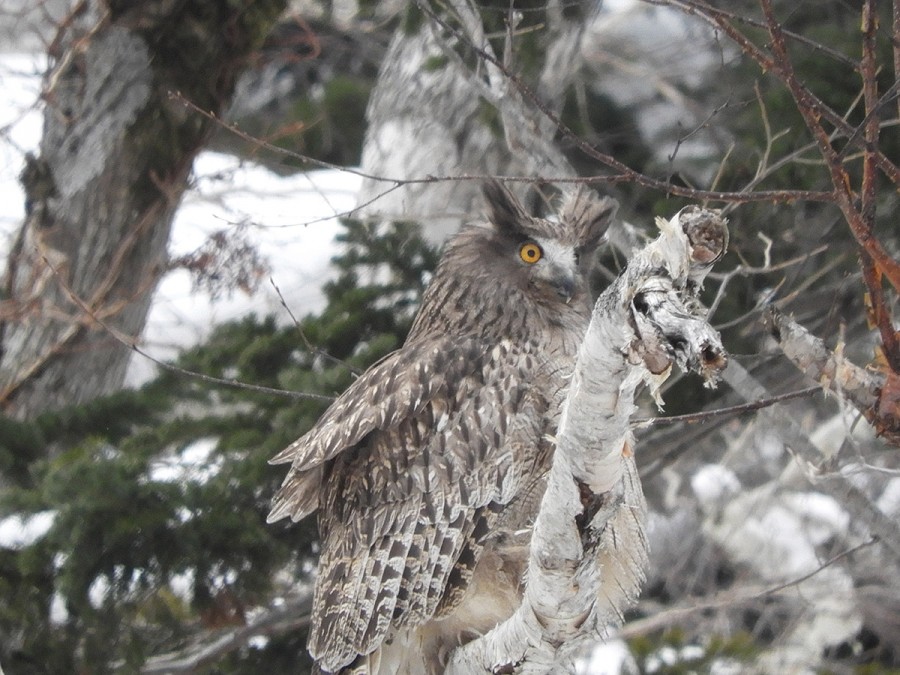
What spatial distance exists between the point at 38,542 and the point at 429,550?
58.3 inches

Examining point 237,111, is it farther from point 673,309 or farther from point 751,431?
point 673,309

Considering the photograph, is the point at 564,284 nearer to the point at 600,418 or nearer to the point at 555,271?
the point at 555,271

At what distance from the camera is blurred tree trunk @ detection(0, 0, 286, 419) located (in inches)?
221

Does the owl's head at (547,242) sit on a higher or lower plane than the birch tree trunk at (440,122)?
lower

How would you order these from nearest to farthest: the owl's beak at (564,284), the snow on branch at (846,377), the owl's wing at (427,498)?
the snow on branch at (846,377) → the owl's wing at (427,498) → the owl's beak at (564,284)

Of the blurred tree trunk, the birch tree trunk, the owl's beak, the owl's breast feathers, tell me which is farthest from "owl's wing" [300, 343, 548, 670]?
the blurred tree trunk

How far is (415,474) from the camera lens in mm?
3801

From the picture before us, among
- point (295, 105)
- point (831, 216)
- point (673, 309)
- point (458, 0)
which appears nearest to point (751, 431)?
point (831, 216)

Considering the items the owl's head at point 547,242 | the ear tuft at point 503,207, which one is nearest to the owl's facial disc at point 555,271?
the owl's head at point 547,242

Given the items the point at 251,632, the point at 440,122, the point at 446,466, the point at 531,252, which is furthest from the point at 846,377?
the point at 440,122

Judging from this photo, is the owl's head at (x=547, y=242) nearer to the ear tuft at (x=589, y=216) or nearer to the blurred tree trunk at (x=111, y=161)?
the ear tuft at (x=589, y=216)

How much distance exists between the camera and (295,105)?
9711 mm

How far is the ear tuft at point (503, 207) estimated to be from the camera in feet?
13.5

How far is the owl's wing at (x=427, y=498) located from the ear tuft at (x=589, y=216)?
1.76ft
